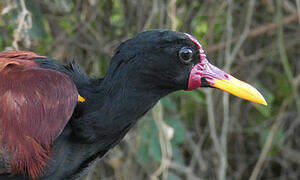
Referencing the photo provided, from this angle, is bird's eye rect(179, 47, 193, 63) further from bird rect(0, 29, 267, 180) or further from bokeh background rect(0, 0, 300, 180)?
bokeh background rect(0, 0, 300, 180)

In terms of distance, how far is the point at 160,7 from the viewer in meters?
3.29

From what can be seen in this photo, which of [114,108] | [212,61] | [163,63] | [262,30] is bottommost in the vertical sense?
[212,61]

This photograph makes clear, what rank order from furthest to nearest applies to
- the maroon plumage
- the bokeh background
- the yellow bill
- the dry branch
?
the dry branch
the bokeh background
the yellow bill
the maroon plumage

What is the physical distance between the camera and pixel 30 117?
1.87 m

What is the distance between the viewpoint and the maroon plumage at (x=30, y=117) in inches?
73.7

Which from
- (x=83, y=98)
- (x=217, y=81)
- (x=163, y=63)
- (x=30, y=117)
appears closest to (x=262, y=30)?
(x=217, y=81)

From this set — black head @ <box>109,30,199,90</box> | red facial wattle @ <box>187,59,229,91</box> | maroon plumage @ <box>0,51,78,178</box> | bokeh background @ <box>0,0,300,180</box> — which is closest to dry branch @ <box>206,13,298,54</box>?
bokeh background @ <box>0,0,300,180</box>

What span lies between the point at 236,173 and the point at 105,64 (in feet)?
4.70

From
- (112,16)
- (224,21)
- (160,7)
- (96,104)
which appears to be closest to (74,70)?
(96,104)

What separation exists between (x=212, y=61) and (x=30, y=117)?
2.21 m

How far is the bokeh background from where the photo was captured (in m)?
3.21

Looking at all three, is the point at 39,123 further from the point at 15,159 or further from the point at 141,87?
the point at 141,87

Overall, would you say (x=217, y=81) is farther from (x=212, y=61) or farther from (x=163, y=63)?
(x=212, y=61)

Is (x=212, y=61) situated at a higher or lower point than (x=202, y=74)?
lower
